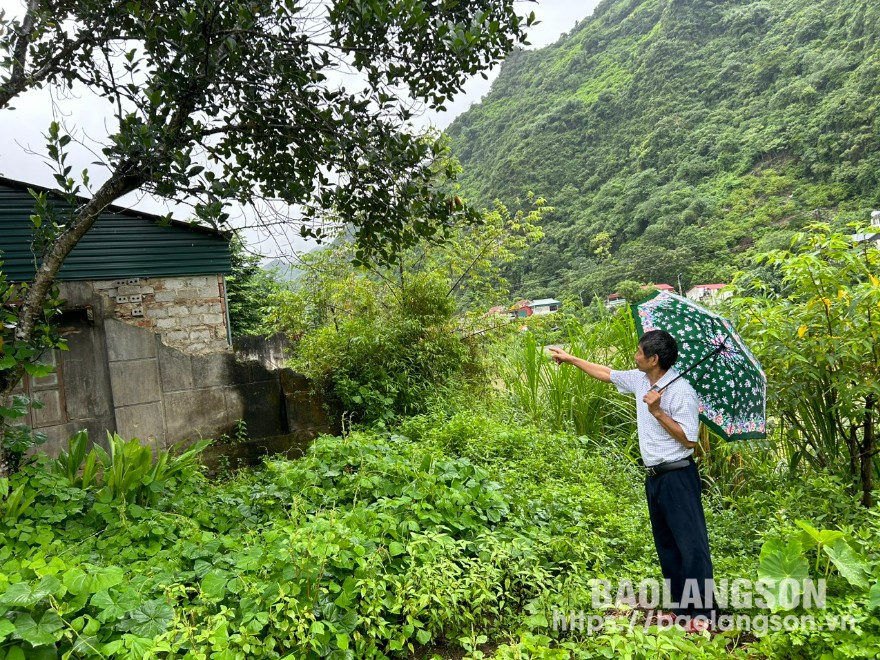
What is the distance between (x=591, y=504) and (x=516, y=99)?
53908mm

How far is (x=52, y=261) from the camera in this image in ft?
10.8

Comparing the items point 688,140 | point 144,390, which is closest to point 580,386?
point 144,390

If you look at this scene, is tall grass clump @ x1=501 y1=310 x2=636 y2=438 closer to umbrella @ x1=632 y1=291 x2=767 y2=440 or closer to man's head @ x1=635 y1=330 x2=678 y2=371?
umbrella @ x1=632 y1=291 x2=767 y2=440

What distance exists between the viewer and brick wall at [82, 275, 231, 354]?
5.30 metres

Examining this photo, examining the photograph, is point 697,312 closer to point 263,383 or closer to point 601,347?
point 601,347

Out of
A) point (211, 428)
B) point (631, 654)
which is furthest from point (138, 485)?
point (631, 654)

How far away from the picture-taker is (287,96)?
3523 millimetres

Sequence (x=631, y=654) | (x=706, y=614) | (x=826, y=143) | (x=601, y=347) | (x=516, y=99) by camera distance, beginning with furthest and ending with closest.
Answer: (x=516, y=99) → (x=826, y=143) → (x=601, y=347) → (x=706, y=614) → (x=631, y=654)

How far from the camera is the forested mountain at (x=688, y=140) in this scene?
31672mm

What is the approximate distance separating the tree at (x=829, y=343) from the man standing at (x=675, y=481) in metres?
1.39

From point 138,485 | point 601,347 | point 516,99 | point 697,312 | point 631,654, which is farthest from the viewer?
point 516,99

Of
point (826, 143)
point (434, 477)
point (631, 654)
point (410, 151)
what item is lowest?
point (631, 654)

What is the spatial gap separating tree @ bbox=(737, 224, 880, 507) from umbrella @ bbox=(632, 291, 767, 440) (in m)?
0.88

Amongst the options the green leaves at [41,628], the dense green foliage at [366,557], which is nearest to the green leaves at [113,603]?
the dense green foliage at [366,557]
